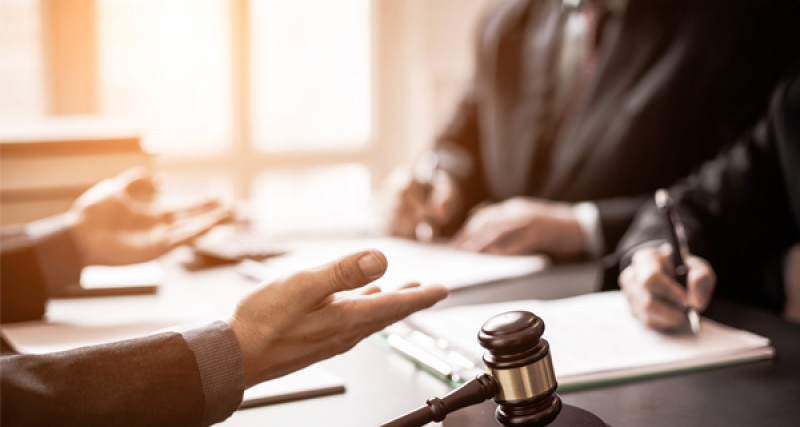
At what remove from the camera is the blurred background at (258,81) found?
13.9ft

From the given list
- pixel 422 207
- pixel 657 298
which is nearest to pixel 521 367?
pixel 657 298

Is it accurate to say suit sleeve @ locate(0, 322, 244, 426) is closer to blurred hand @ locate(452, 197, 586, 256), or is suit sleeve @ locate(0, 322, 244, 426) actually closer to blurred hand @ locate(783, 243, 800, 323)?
blurred hand @ locate(452, 197, 586, 256)

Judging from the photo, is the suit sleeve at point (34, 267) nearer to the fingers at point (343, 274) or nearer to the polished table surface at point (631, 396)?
the polished table surface at point (631, 396)

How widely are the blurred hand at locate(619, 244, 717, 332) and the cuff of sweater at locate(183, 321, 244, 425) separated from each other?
0.58m

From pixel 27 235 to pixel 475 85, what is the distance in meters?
1.43

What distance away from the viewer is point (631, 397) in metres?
0.85

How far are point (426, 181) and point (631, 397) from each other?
1.07m

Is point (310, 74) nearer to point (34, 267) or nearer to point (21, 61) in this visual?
point (21, 61)

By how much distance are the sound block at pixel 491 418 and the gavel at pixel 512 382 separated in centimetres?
2

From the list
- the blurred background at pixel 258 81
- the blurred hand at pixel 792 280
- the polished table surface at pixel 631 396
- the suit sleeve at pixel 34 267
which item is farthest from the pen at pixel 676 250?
the blurred background at pixel 258 81

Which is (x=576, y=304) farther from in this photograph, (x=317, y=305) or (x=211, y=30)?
(x=211, y=30)

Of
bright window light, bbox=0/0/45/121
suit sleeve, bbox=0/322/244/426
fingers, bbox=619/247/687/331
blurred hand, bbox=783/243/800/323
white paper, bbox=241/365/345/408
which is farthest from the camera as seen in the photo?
bright window light, bbox=0/0/45/121

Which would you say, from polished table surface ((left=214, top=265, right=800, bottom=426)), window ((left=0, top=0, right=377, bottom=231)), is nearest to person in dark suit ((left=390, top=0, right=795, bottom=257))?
polished table surface ((left=214, top=265, right=800, bottom=426))

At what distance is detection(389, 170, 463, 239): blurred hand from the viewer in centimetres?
177
